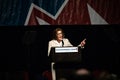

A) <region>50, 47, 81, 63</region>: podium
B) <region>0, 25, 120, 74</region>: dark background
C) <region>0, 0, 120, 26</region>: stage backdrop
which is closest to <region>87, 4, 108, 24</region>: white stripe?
<region>0, 0, 120, 26</region>: stage backdrop

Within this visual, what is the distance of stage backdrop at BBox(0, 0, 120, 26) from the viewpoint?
21.3 feet

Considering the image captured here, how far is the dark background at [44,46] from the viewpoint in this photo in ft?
21.4

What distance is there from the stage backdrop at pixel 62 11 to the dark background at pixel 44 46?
6.8 inches

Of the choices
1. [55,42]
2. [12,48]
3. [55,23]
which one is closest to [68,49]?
[55,42]

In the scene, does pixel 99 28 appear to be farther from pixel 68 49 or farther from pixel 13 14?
pixel 68 49

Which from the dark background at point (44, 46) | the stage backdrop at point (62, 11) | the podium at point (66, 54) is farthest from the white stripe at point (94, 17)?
the podium at point (66, 54)

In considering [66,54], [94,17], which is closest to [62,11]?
[94,17]

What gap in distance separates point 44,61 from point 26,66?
450mm

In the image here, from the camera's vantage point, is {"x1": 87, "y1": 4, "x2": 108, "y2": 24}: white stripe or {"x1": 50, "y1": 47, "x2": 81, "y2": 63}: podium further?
{"x1": 87, "y1": 4, "x2": 108, "y2": 24}: white stripe

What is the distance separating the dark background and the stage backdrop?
17 centimetres

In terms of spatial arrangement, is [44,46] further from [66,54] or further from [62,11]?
[66,54]

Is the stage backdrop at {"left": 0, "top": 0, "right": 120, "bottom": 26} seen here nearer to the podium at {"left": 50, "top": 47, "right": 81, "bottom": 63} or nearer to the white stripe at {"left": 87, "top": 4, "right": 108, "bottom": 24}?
the white stripe at {"left": 87, "top": 4, "right": 108, "bottom": 24}

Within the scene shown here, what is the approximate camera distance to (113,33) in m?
6.64

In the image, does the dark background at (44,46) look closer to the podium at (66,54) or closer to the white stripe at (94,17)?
the white stripe at (94,17)
